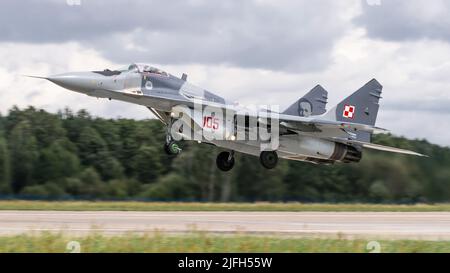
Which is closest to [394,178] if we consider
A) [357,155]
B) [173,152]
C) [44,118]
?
[357,155]

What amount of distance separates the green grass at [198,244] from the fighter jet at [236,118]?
595 cm

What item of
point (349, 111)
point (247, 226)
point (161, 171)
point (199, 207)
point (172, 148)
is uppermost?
point (349, 111)

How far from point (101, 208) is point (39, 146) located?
25995 millimetres

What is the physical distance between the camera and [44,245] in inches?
535

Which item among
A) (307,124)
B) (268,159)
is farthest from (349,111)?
(268,159)

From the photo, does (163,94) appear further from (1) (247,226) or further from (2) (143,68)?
(1) (247,226)

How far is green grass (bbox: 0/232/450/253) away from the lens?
13.5 metres

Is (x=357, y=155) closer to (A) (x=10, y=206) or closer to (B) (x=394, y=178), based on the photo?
(B) (x=394, y=178)

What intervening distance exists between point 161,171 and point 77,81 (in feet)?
93.9

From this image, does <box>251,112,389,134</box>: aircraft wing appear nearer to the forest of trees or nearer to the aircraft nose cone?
the aircraft nose cone

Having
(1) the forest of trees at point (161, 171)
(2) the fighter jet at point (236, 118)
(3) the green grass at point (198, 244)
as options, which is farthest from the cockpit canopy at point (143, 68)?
(1) the forest of trees at point (161, 171)

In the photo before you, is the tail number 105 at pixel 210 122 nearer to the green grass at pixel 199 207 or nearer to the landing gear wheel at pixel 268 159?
the landing gear wheel at pixel 268 159

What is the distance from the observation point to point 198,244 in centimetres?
1420
